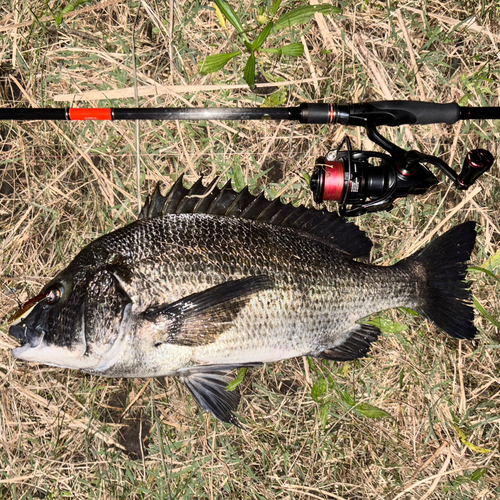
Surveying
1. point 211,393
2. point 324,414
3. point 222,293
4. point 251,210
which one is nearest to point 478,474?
point 324,414

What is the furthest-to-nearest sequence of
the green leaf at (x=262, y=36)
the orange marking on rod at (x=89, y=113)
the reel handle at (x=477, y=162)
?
the green leaf at (x=262, y=36), the orange marking on rod at (x=89, y=113), the reel handle at (x=477, y=162)

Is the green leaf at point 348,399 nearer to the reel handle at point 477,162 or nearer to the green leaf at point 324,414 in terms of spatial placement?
the green leaf at point 324,414

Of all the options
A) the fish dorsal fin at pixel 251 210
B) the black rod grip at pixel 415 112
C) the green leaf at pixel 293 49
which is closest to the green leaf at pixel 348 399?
the fish dorsal fin at pixel 251 210

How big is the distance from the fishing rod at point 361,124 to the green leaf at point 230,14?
2.39 feet

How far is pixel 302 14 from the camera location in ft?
10.9

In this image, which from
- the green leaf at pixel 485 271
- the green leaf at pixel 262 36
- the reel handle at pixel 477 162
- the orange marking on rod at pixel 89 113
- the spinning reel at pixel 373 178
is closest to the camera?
the reel handle at pixel 477 162

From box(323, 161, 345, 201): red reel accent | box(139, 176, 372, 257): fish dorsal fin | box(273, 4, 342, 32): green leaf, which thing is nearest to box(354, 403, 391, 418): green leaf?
box(139, 176, 372, 257): fish dorsal fin

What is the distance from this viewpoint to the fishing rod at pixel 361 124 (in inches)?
116

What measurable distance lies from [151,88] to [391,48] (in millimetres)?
1899

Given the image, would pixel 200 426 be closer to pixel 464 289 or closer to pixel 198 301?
pixel 198 301

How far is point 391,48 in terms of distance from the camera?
349 centimetres

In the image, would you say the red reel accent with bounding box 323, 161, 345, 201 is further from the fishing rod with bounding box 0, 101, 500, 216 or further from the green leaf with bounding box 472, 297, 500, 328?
the green leaf with bounding box 472, 297, 500, 328

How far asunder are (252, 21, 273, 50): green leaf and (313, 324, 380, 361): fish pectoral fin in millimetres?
2162

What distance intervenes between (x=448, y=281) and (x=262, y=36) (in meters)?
2.21
